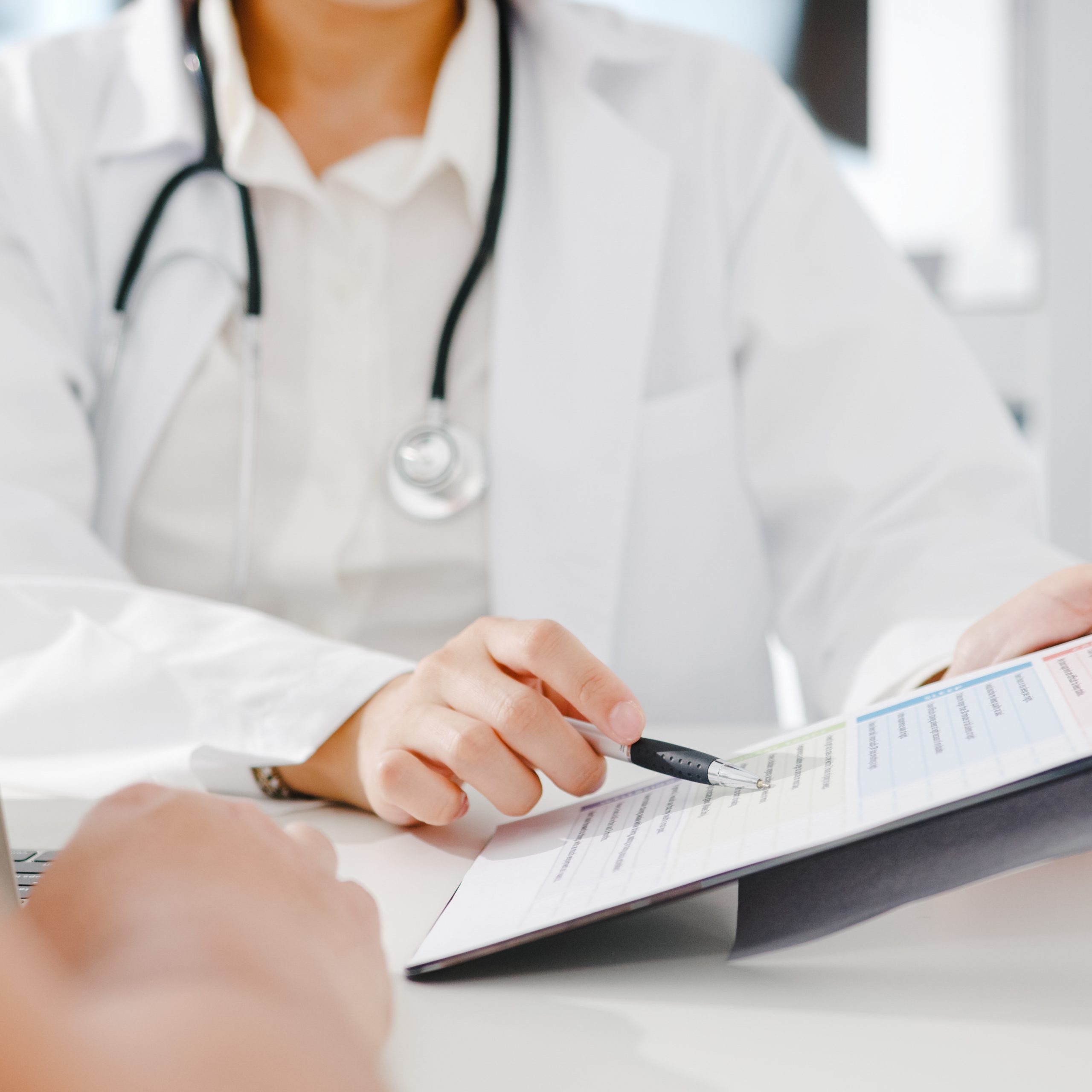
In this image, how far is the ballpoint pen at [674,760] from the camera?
42 cm

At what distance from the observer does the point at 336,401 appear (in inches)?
34.8

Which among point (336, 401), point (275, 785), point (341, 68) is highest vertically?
point (341, 68)

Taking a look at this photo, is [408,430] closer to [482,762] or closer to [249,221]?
[249,221]

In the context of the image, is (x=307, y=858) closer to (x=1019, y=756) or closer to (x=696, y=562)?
(x=1019, y=756)

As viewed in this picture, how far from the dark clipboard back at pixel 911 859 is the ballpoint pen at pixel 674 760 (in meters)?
0.06

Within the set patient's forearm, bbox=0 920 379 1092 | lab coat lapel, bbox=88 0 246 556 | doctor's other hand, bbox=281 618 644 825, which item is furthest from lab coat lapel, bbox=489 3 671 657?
patient's forearm, bbox=0 920 379 1092

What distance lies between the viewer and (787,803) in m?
0.38

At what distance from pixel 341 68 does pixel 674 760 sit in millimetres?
759

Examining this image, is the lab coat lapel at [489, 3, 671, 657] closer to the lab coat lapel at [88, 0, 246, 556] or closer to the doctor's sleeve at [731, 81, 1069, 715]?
the doctor's sleeve at [731, 81, 1069, 715]

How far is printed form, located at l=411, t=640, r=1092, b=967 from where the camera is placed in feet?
1.11

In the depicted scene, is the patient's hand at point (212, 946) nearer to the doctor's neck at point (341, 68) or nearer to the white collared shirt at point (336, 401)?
the white collared shirt at point (336, 401)

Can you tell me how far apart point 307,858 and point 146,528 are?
602 millimetres

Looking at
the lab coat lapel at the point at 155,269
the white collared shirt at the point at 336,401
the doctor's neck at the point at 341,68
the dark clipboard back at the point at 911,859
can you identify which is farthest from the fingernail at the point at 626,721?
the doctor's neck at the point at 341,68

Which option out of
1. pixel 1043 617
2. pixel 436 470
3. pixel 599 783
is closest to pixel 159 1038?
pixel 599 783
